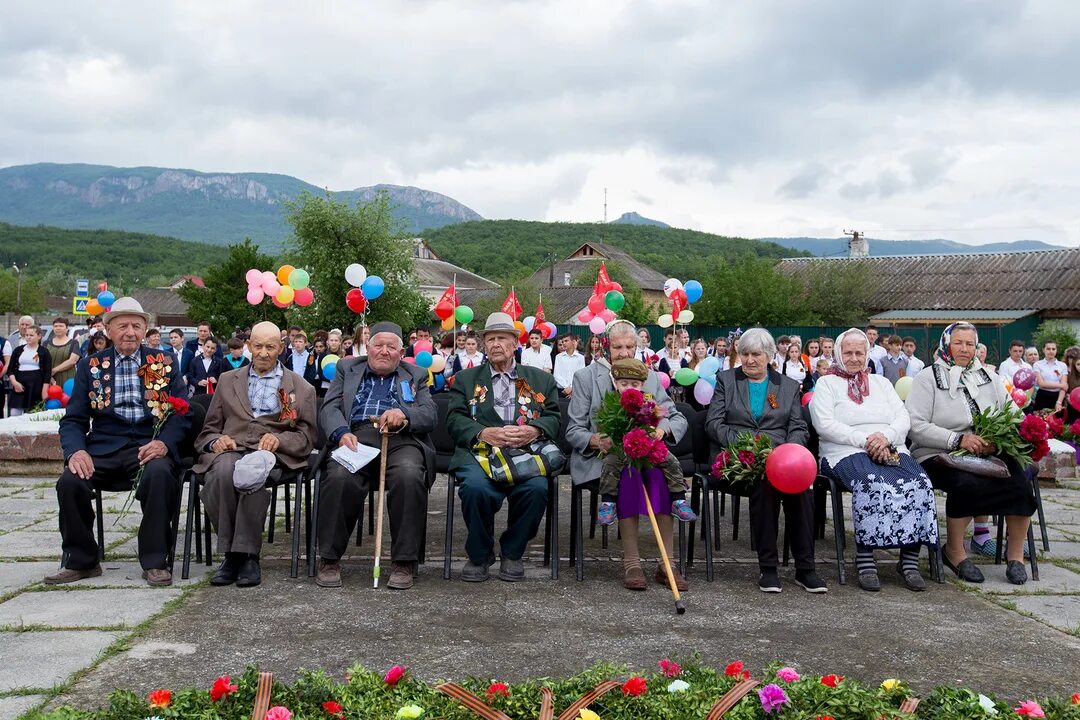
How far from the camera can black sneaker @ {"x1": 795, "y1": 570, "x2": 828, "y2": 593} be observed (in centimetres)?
539

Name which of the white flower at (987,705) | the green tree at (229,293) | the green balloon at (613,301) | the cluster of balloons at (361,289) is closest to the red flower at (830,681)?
the white flower at (987,705)

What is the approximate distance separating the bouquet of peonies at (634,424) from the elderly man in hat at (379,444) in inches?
46.1

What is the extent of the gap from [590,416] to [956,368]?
2.45 m

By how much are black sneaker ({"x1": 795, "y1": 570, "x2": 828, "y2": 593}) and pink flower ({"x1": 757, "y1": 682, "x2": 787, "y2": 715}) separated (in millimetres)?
2261

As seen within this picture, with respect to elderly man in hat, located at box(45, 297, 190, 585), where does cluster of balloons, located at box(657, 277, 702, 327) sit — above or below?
above

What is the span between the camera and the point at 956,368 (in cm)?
623

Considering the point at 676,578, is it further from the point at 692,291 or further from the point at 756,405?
the point at 692,291

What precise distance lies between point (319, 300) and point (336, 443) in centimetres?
3405

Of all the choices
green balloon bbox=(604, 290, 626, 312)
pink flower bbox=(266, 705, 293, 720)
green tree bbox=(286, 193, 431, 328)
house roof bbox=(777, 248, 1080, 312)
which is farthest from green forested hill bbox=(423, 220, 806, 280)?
pink flower bbox=(266, 705, 293, 720)

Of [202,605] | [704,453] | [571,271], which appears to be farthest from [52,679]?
[571,271]

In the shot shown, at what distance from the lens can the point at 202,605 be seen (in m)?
4.87

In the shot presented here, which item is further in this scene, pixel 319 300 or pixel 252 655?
pixel 319 300

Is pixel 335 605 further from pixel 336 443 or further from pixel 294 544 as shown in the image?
pixel 336 443

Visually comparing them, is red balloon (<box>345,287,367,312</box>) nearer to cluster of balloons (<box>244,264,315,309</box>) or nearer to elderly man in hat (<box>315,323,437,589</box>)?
cluster of balloons (<box>244,264,315,309</box>)
